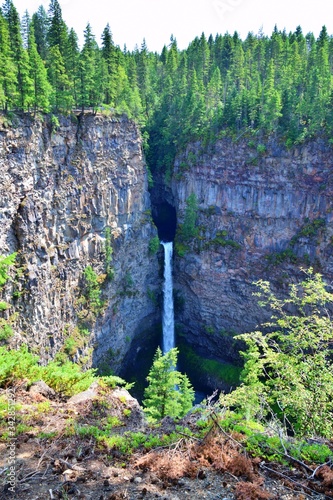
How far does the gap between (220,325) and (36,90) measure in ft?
109

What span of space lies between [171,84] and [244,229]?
92.7 feet

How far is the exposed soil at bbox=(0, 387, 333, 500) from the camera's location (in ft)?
29.3

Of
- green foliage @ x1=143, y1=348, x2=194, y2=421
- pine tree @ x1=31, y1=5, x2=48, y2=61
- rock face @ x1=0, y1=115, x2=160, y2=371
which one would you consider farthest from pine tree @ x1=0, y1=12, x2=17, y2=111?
green foliage @ x1=143, y1=348, x2=194, y2=421

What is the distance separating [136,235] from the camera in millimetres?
44812

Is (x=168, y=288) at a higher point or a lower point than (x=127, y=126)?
lower

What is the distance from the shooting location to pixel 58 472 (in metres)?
9.77

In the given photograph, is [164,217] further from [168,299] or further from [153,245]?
[168,299]

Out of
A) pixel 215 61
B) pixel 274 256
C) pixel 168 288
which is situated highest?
pixel 215 61

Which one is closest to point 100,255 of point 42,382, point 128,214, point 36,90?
point 128,214

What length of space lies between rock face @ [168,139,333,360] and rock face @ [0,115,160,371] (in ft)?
20.4

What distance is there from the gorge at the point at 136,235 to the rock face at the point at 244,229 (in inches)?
5.0

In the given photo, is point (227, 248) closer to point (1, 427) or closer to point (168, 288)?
point (168, 288)

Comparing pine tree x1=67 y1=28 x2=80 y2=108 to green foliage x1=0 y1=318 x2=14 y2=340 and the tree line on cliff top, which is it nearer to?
the tree line on cliff top

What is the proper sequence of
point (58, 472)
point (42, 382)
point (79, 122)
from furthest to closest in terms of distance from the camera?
point (79, 122), point (42, 382), point (58, 472)
